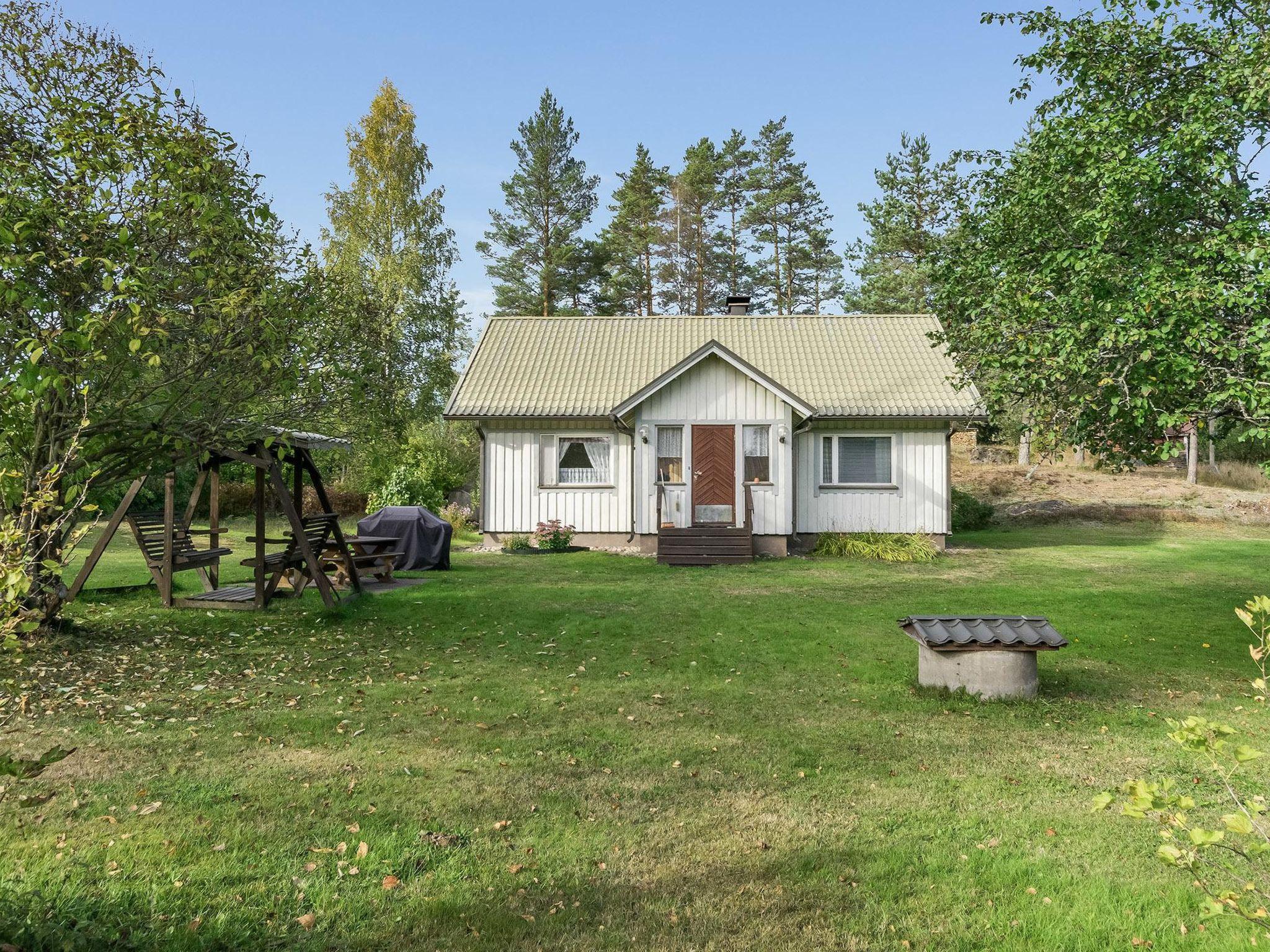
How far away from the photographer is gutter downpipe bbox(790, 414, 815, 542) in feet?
59.5

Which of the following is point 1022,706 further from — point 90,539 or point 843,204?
point 843,204

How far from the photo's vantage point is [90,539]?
20.0 meters

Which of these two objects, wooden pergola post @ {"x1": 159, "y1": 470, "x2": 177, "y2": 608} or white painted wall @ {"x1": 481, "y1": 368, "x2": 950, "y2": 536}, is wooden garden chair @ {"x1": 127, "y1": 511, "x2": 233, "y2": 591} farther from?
white painted wall @ {"x1": 481, "y1": 368, "x2": 950, "y2": 536}

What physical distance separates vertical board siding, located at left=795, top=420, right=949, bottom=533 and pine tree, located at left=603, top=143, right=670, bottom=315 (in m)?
24.6

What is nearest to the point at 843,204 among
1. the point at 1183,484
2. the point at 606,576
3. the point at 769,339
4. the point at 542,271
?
the point at 542,271

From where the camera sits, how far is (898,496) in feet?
62.7

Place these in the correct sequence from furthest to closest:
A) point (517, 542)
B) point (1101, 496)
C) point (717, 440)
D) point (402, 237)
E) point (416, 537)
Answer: point (402, 237) < point (1101, 496) < point (517, 542) < point (717, 440) < point (416, 537)

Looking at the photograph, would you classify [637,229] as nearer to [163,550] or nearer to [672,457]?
[672,457]

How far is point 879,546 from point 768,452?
3.14 metres

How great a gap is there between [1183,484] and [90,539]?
34.5 metres

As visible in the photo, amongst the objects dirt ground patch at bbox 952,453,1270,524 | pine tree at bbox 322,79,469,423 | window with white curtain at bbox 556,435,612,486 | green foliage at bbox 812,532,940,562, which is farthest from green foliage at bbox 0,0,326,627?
Answer: dirt ground patch at bbox 952,453,1270,524

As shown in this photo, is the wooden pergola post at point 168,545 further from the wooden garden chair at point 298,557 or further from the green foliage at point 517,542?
the green foliage at point 517,542

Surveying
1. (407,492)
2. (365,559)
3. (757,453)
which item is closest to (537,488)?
(757,453)

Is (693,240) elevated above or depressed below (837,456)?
above
